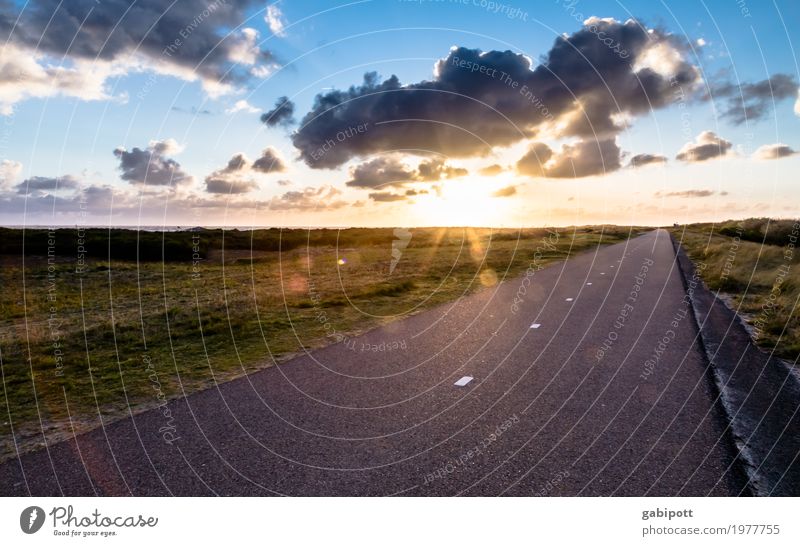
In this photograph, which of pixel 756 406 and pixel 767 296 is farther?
pixel 767 296

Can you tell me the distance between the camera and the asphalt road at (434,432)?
→ 15.5ft

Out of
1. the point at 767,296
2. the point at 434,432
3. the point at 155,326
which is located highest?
the point at 767,296

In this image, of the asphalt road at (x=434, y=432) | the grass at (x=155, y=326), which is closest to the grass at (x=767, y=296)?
the asphalt road at (x=434, y=432)

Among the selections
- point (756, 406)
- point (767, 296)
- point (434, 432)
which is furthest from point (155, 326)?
point (767, 296)

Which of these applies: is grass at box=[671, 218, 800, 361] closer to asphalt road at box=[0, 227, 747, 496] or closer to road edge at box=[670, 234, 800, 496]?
road edge at box=[670, 234, 800, 496]

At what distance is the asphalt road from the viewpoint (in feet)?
15.5

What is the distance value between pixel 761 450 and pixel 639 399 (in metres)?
1.64

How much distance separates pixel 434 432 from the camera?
228 inches

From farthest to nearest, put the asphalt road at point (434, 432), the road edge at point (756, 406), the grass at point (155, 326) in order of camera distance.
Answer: the grass at point (155, 326), the road edge at point (756, 406), the asphalt road at point (434, 432)

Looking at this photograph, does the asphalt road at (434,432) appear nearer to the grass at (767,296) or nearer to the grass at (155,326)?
the grass at (155,326)

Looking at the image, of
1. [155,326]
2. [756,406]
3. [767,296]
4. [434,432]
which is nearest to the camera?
[434,432]

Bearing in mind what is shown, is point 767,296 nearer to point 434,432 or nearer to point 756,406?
point 756,406

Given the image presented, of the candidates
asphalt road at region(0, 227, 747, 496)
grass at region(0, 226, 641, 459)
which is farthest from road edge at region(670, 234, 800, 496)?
grass at region(0, 226, 641, 459)

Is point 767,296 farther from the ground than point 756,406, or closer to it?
farther from the ground
